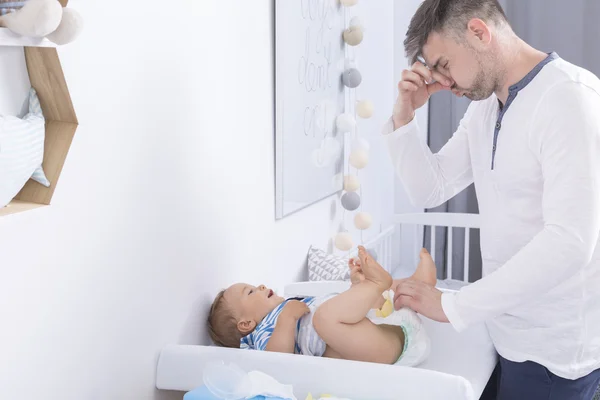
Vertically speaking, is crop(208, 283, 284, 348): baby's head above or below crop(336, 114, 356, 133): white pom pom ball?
below

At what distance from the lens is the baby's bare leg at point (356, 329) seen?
1330 mm

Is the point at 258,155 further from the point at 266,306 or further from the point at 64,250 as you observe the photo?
the point at 64,250

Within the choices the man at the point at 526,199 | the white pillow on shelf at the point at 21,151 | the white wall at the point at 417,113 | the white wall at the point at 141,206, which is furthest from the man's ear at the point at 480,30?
the white wall at the point at 417,113

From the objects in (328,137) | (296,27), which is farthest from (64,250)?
(328,137)

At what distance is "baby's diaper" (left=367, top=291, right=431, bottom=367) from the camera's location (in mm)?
1393

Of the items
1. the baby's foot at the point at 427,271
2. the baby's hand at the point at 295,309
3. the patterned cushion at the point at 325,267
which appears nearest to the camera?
the baby's hand at the point at 295,309

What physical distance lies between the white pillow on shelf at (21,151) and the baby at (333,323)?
619 millimetres

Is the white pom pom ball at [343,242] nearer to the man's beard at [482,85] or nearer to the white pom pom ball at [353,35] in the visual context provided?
the white pom pom ball at [353,35]

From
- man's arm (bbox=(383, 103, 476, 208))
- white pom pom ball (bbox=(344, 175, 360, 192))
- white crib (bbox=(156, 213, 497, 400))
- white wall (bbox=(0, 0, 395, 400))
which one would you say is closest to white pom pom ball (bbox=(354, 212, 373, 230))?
white pom pom ball (bbox=(344, 175, 360, 192))

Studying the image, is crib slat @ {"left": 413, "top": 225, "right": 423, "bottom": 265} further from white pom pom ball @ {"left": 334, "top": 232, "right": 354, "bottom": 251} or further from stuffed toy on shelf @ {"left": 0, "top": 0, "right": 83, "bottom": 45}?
stuffed toy on shelf @ {"left": 0, "top": 0, "right": 83, "bottom": 45}

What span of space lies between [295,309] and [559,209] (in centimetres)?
60

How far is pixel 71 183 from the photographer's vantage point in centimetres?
111

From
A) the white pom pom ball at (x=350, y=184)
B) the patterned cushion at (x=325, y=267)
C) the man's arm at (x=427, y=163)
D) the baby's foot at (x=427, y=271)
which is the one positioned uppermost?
the man's arm at (x=427, y=163)

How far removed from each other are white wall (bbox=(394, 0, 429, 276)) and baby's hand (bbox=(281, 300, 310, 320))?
1.76 meters
